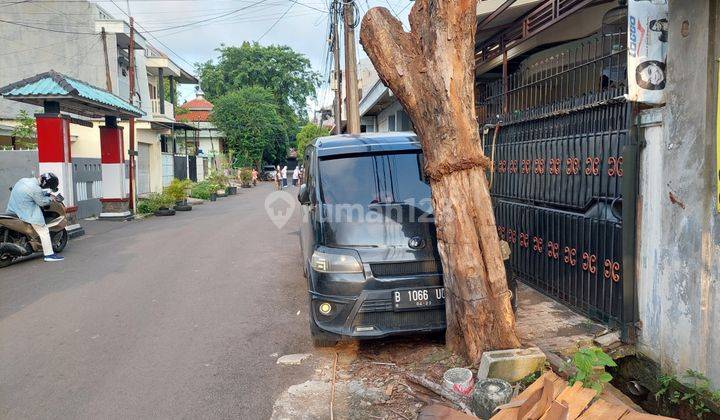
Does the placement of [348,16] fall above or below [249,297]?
above

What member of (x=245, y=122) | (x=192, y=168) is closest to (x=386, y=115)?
(x=192, y=168)

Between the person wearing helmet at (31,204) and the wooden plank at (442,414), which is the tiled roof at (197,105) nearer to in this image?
the person wearing helmet at (31,204)

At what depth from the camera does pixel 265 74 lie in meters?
55.4

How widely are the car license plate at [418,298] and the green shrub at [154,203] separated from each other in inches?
629

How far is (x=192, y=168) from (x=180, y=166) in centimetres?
292

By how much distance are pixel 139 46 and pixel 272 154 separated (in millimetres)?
27125

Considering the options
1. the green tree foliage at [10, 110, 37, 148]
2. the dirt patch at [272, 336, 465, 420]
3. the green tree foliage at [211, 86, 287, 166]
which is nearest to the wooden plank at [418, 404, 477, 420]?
the dirt patch at [272, 336, 465, 420]

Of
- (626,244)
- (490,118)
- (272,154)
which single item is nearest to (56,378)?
(626,244)

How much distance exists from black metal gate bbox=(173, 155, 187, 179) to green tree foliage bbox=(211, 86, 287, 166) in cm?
1312

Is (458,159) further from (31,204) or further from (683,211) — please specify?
(31,204)

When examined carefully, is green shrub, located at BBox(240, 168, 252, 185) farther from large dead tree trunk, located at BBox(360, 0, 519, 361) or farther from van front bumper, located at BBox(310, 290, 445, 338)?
large dead tree trunk, located at BBox(360, 0, 519, 361)

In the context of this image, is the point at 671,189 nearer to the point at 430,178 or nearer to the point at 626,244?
the point at 626,244

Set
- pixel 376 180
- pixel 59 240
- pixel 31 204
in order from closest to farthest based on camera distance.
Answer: pixel 376 180 → pixel 31 204 → pixel 59 240

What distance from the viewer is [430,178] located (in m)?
4.38
